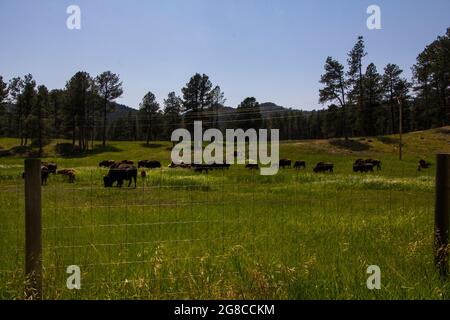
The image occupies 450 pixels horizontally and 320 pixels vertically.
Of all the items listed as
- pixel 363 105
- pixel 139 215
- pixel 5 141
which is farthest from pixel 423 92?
pixel 139 215

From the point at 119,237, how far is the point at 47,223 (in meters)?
Result: 3.35

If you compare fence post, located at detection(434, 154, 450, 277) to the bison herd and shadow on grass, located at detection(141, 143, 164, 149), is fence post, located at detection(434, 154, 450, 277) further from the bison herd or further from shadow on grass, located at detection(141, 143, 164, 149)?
shadow on grass, located at detection(141, 143, 164, 149)

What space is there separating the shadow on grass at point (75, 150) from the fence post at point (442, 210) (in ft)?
268

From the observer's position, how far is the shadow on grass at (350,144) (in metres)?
74.0

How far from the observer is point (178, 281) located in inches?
263

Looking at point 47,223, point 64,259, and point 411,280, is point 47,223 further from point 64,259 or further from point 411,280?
point 411,280

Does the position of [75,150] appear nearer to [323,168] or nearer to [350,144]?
[350,144]

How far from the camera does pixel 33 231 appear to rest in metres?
5.78

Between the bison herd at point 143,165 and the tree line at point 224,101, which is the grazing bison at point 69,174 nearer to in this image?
the bison herd at point 143,165

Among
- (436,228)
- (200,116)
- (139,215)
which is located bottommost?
(139,215)

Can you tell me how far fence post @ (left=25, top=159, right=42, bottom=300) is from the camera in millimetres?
5691

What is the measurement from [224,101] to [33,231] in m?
121

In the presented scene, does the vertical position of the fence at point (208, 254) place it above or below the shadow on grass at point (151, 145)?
below

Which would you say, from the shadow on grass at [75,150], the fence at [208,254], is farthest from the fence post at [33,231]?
the shadow on grass at [75,150]
